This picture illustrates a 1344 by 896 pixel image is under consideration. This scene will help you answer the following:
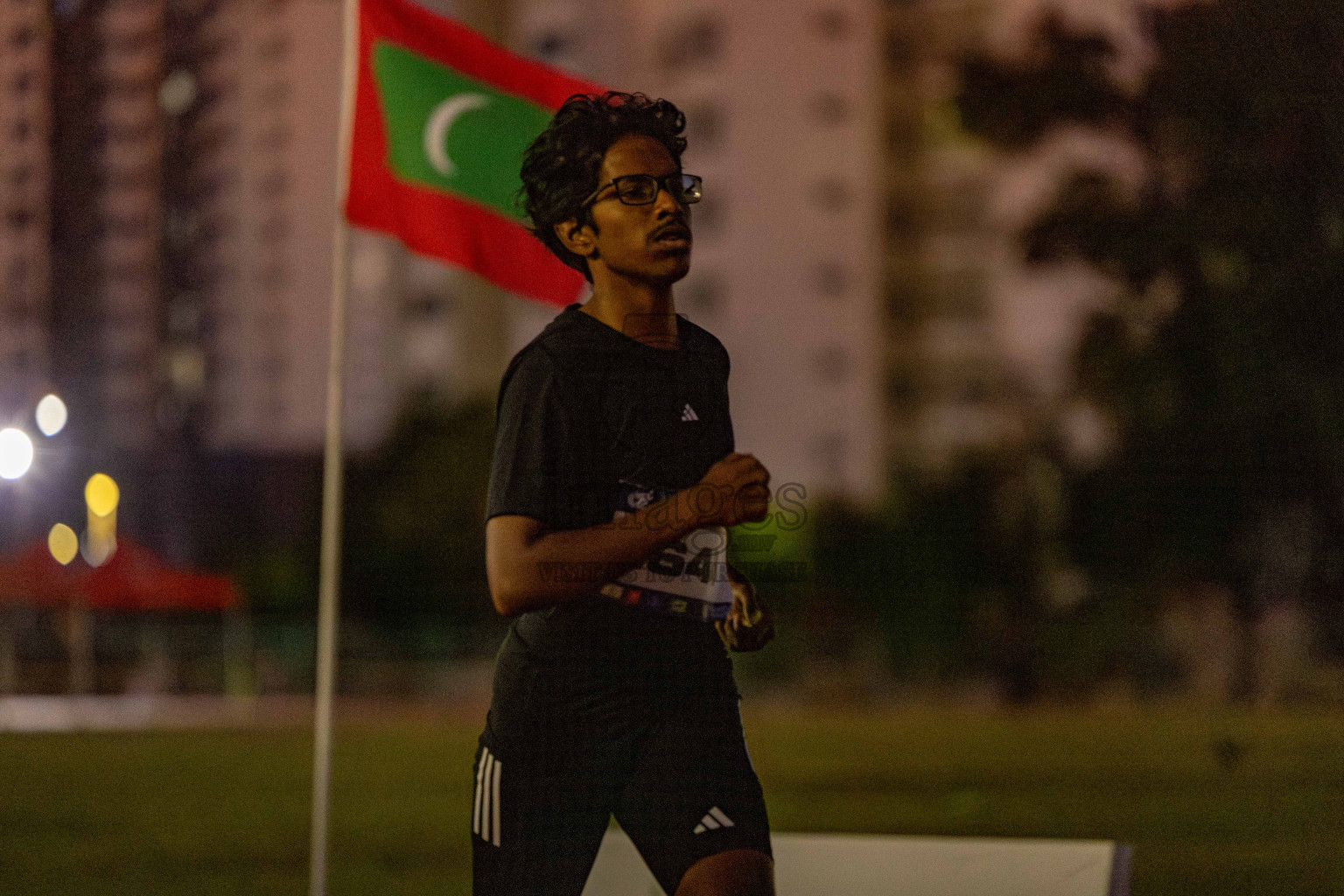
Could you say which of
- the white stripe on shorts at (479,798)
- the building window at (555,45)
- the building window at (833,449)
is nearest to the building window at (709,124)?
the building window at (555,45)

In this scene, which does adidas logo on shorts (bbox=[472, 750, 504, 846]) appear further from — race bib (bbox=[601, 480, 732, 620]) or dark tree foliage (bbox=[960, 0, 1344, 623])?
dark tree foliage (bbox=[960, 0, 1344, 623])

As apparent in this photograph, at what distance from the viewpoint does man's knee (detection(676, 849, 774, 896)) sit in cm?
269

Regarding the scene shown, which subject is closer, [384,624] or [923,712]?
[923,712]

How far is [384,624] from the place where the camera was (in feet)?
120

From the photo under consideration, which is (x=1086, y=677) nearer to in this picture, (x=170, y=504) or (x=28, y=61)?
(x=28, y=61)

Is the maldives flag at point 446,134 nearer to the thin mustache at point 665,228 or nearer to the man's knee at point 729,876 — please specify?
the thin mustache at point 665,228

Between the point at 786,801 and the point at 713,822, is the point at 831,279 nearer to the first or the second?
the point at 786,801

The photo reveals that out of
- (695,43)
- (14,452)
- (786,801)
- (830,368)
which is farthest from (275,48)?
(14,452)

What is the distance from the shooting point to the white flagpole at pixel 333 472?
19.6 ft

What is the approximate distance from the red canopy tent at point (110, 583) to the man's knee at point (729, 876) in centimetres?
2168

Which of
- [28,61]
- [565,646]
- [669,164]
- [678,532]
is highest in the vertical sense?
[28,61]

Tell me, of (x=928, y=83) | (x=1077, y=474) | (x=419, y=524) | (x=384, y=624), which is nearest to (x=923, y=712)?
(x=1077, y=474)

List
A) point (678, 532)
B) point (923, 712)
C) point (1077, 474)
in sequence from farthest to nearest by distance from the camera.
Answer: point (923, 712), point (1077, 474), point (678, 532)

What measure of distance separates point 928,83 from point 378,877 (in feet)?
201
